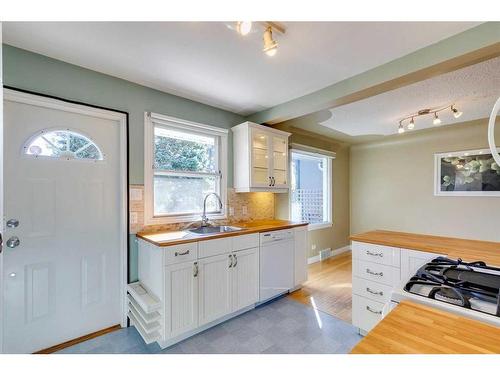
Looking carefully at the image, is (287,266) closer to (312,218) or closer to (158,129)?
(312,218)

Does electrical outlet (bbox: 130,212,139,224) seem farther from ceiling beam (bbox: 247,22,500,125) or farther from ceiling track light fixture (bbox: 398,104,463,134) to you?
ceiling track light fixture (bbox: 398,104,463,134)

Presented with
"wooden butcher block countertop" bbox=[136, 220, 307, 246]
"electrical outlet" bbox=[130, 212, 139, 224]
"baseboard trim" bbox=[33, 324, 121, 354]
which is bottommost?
"baseboard trim" bbox=[33, 324, 121, 354]

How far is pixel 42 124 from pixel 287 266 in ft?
9.01

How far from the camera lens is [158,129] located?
→ 254 cm

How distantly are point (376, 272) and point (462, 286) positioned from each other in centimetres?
113

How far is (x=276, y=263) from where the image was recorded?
8.96 ft

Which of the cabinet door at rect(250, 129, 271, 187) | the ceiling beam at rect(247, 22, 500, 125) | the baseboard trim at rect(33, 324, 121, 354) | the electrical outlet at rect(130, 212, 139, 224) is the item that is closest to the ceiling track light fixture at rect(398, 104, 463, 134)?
the ceiling beam at rect(247, 22, 500, 125)

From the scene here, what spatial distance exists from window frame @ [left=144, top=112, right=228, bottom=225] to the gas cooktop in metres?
2.18

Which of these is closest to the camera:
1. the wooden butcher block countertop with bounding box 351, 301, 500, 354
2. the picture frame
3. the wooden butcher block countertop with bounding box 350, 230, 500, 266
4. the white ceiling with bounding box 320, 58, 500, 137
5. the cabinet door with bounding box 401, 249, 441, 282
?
the wooden butcher block countertop with bounding box 351, 301, 500, 354

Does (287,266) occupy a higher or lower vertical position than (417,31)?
lower

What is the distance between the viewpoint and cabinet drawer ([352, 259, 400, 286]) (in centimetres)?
185

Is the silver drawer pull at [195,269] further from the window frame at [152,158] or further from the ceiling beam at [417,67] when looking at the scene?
the ceiling beam at [417,67]

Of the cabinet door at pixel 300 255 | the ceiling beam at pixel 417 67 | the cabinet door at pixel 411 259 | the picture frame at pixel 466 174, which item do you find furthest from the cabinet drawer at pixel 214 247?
the picture frame at pixel 466 174

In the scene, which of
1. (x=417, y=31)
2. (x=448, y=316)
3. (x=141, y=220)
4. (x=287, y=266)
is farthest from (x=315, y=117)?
(x=448, y=316)
